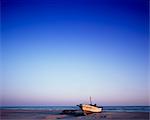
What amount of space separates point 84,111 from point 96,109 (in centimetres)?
420

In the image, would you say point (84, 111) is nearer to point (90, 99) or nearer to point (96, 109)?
point (96, 109)

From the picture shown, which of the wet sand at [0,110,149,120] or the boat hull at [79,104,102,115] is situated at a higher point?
the boat hull at [79,104,102,115]

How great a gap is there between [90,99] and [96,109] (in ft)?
34.7

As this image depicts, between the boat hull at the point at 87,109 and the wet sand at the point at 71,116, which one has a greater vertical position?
the boat hull at the point at 87,109

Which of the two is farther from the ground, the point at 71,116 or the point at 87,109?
the point at 87,109

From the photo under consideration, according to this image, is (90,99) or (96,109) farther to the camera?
(90,99)

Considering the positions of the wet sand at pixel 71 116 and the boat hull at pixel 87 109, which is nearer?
the wet sand at pixel 71 116

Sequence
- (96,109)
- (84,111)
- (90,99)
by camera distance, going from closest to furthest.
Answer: (84,111) < (96,109) < (90,99)

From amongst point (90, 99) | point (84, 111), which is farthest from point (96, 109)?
point (90, 99)

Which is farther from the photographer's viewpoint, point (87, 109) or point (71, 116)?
point (87, 109)

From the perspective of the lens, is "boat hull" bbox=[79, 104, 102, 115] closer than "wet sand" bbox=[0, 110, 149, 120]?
No

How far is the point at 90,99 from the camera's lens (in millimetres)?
48219

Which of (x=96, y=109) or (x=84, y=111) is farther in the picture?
(x=96, y=109)

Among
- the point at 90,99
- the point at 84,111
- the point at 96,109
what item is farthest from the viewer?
the point at 90,99
